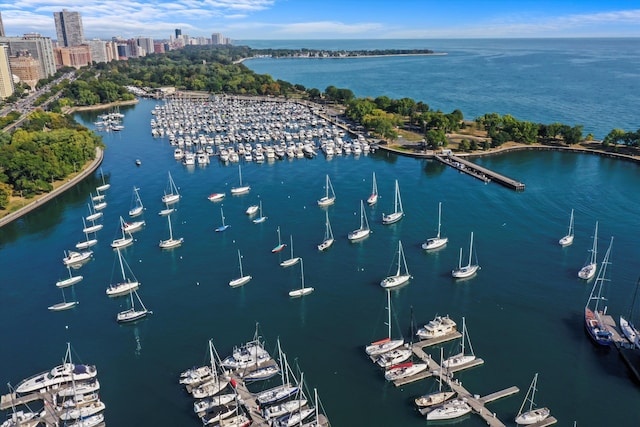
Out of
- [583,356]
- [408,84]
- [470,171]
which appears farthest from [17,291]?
[408,84]

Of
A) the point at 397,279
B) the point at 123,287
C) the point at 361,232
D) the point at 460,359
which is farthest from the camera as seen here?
the point at 361,232

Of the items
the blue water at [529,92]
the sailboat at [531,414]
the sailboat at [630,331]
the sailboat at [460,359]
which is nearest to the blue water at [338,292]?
the sailboat at [531,414]

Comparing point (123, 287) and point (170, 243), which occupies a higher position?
point (170, 243)

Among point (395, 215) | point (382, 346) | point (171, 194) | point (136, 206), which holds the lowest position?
point (382, 346)

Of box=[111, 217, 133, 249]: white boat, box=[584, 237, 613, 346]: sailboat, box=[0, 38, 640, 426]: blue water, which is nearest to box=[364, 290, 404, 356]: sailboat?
box=[0, 38, 640, 426]: blue water

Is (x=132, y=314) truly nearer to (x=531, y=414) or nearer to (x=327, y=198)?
(x=531, y=414)

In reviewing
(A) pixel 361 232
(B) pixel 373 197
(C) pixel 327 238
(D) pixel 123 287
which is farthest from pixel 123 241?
(B) pixel 373 197

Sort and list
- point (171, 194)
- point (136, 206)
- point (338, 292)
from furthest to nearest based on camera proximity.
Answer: point (171, 194), point (136, 206), point (338, 292)
